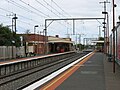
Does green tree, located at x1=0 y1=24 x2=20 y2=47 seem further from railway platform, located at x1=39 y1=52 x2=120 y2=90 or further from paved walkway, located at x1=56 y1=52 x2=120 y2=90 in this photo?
paved walkway, located at x1=56 y1=52 x2=120 y2=90

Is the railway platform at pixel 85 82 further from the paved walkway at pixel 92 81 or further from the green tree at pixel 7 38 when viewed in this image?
the green tree at pixel 7 38

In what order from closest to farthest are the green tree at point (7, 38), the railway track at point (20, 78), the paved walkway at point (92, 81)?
1. the paved walkway at point (92, 81)
2. the railway track at point (20, 78)
3. the green tree at point (7, 38)

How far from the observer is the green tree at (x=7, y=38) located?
70988 millimetres

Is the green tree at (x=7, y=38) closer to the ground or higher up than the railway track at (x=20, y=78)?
higher up

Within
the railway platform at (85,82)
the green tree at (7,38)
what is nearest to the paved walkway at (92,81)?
the railway platform at (85,82)

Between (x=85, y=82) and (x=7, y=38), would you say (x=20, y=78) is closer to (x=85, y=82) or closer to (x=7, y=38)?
(x=85, y=82)

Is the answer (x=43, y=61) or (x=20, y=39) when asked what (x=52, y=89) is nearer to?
(x=43, y=61)

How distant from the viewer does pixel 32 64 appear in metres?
34.9

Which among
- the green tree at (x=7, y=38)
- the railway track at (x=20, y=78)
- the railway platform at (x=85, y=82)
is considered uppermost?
the green tree at (x=7, y=38)

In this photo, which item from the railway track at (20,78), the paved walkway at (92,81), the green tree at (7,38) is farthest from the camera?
the green tree at (7,38)

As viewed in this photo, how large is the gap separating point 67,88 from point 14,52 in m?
43.8

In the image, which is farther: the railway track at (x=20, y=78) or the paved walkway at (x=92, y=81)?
the railway track at (x=20, y=78)

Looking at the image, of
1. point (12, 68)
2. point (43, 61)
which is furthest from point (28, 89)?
point (43, 61)

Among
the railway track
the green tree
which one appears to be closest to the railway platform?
the railway track
